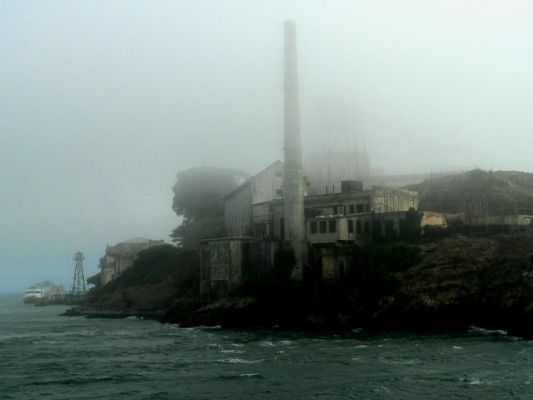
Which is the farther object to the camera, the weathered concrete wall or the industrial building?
the weathered concrete wall

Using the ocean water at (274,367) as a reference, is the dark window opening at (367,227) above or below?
above

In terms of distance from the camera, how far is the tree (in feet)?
337

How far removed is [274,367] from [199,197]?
7428 centimetres

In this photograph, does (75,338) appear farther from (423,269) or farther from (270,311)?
(423,269)

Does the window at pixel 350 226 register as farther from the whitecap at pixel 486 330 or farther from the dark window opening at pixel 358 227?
the whitecap at pixel 486 330

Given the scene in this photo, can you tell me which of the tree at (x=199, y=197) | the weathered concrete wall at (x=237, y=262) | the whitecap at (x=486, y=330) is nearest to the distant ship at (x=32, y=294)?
the tree at (x=199, y=197)

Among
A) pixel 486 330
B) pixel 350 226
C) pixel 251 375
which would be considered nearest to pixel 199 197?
pixel 350 226

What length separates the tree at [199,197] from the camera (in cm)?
10281

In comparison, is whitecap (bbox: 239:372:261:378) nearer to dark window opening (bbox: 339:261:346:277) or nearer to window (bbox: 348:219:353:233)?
dark window opening (bbox: 339:261:346:277)

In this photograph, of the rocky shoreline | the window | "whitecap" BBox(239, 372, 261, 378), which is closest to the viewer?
"whitecap" BBox(239, 372, 261, 378)

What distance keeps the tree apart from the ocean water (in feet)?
172

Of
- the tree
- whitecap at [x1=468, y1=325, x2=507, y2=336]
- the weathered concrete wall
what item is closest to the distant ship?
the tree

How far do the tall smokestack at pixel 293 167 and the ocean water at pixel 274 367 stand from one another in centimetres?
1088

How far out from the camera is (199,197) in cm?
10769
